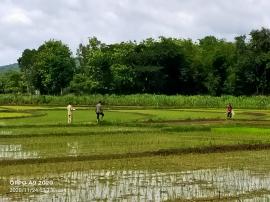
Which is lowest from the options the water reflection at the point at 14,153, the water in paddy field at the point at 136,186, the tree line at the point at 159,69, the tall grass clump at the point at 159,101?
the water in paddy field at the point at 136,186

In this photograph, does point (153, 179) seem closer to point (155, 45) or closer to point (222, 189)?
point (222, 189)

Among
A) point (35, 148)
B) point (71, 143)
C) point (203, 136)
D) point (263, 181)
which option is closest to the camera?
point (263, 181)

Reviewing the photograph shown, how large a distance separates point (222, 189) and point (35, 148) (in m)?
9.08

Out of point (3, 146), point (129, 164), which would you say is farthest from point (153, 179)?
point (3, 146)

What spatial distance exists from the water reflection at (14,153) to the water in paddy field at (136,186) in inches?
138

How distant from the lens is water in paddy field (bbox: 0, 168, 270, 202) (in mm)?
11031

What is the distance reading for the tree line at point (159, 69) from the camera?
228 feet

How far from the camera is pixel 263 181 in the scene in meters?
13.1

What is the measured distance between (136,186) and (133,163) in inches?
145

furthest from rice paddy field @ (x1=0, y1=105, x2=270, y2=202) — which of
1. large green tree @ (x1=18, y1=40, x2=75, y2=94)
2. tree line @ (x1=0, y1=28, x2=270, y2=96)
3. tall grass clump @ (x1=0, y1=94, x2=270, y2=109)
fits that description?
large green tree @ (x1=18, y1=40, x2=75, y2=94)
